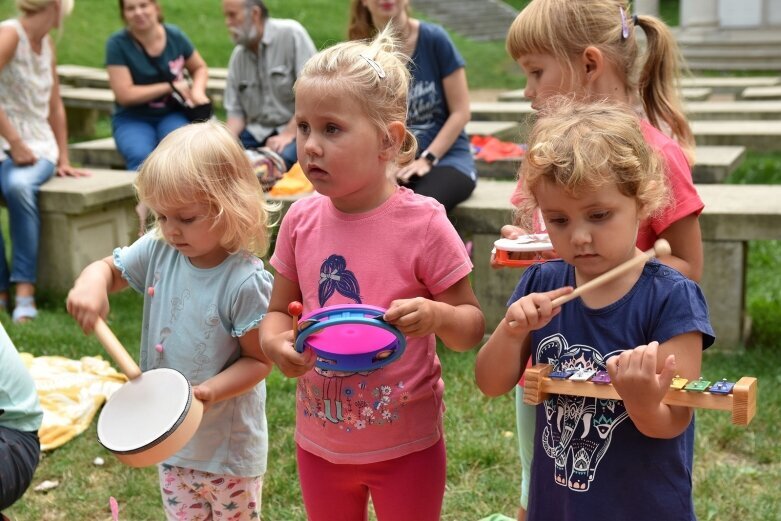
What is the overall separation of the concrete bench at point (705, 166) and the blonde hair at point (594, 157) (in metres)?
2.98

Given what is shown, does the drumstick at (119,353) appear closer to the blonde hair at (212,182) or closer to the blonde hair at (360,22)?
the blonde hair at (212,182)

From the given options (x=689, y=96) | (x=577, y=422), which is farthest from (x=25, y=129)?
(x=689, y=96)

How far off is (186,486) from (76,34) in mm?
14781

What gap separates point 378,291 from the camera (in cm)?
211

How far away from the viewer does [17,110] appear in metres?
5.77

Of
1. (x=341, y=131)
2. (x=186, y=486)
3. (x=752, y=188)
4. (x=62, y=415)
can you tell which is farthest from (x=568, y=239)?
(x=752, y=188)

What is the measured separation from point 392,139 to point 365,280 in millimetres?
308

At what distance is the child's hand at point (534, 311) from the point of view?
179cm

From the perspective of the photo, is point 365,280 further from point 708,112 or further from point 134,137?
point 708,112

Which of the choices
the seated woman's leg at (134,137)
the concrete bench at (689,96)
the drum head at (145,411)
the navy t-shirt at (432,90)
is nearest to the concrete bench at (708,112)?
the concrete bench at (689,96)

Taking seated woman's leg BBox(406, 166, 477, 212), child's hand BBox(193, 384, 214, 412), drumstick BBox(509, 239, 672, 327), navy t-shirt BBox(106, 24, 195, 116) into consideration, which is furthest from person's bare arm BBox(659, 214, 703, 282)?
navy t-shirt BBox(106, 24, 195, 116)

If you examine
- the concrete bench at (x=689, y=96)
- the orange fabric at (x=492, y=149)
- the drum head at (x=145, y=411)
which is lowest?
the concrete bench at (x=689, y=96)

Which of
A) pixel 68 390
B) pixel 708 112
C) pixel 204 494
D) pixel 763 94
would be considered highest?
pixel 204 494

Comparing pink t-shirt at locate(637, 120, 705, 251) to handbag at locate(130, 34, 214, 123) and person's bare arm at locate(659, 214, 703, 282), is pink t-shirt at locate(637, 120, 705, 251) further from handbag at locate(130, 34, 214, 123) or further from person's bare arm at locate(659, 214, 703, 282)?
handbag at locate(130, 34, 214, 123)
